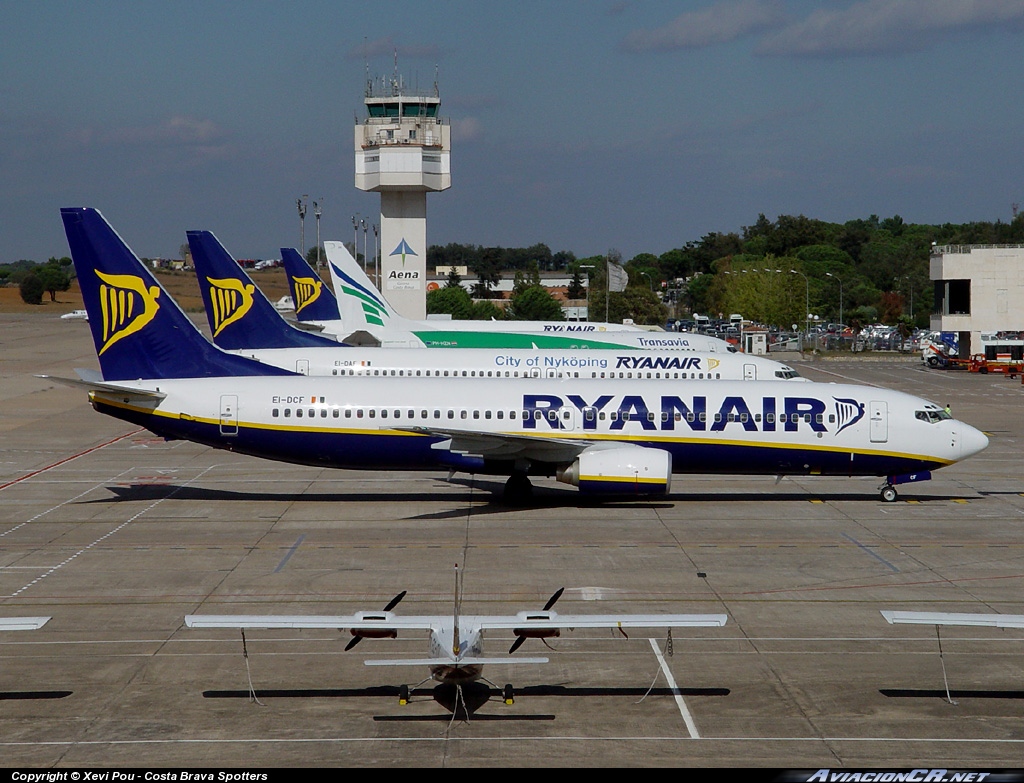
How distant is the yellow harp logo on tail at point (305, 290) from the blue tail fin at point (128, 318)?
5118cm

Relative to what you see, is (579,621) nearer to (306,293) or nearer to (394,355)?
(394,355)

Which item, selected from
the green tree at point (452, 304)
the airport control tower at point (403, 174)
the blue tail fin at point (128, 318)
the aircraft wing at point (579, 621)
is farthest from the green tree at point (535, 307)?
the aircraft wing at point (579, 621)

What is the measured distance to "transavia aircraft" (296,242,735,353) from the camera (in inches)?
2645

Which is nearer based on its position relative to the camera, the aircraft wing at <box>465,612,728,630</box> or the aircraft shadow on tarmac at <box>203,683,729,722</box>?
the aircraft wing at <box>465,612,728,630</box>

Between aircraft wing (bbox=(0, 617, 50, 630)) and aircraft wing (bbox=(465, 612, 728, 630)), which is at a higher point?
aircraft wing (bbox=(465, 612, 728, 630))

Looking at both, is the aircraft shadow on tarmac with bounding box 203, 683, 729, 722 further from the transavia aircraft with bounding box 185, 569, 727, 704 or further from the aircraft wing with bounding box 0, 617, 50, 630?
the aircraft wing with bounding box 0, 617, 50, 630

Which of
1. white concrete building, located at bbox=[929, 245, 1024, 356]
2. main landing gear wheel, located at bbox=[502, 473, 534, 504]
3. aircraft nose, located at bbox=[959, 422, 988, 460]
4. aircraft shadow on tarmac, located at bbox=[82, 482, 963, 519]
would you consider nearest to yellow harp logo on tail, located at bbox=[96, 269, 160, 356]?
aircraft shadow on tarmac, located at bbox=[82, 482, 963, 519]

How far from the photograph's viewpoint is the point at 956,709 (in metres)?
18.8

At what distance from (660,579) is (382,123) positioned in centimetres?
9230

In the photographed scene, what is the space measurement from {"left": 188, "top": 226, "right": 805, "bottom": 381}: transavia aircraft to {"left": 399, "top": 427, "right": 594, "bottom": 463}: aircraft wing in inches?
652

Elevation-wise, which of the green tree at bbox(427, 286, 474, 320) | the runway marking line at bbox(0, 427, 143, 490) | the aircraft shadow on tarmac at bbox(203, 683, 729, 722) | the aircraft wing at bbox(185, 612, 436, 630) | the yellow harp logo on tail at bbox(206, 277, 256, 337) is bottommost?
the aircraft shadow on tarmac at bbox(203, 683, 729, 722)

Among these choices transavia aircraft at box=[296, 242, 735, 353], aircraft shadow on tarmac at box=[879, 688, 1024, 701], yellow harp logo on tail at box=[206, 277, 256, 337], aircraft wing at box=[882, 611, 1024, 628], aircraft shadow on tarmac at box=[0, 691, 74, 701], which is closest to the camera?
aircraft wing at box=[882, 611, 1024, 628]

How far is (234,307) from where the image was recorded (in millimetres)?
53812
